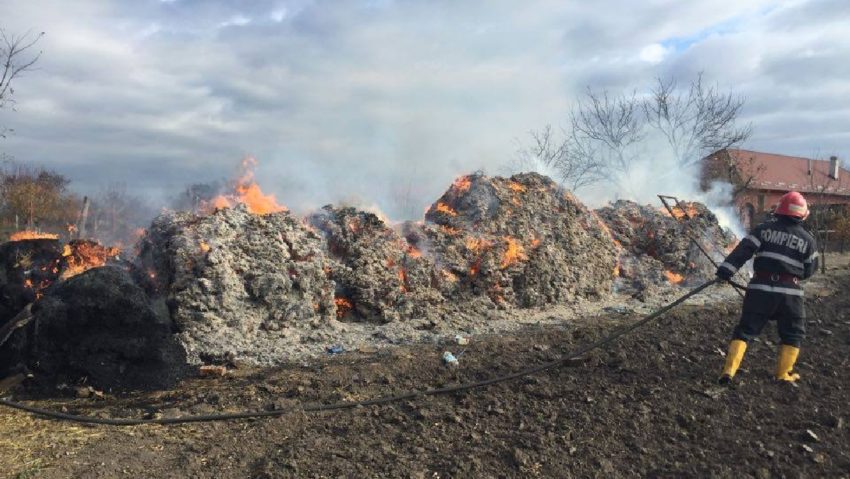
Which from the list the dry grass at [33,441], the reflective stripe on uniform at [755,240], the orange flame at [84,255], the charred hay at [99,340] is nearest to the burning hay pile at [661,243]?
the reflective stripe on uniform at [755,240]

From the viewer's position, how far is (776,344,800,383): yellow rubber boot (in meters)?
5.03

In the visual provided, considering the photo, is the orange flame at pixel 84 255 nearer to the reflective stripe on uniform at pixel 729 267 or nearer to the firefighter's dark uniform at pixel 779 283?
the reflective stripe on uniform at pixel 729 267

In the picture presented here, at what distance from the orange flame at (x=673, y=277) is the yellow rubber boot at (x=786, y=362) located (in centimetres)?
656

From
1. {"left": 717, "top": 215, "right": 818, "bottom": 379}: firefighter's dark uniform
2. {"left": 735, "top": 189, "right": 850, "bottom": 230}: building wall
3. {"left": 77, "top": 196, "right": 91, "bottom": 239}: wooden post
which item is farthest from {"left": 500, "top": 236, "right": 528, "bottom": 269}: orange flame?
{"left": 735, "top": 189, "right": 850, "bottom": 230}: building wall

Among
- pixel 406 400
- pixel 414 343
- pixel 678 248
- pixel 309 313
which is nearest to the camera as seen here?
pixel 406 400

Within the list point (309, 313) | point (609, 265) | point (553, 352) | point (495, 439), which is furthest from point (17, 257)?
point (609, 265)

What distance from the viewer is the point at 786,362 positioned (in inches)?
199

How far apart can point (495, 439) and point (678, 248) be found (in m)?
9.80

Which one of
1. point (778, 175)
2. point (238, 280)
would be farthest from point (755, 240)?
point (778, 175)

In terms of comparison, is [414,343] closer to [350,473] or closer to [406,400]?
[406,400]

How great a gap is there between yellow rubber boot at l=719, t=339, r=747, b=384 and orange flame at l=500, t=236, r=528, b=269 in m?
4.45

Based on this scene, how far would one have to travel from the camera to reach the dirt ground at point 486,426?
3455 mm

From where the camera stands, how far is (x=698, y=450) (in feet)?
12.1

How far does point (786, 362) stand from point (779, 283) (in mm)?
746
